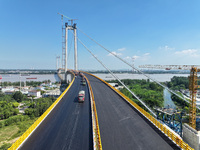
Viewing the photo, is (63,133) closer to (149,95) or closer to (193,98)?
(193,98)

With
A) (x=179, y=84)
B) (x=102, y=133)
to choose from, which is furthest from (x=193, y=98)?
(x=179, y=84)

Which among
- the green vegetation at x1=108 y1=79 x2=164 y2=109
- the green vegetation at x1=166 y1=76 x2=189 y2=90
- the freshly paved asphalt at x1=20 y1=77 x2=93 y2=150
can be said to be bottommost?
the green vegetation at x1=108 y1=79 x2=164 y2=109

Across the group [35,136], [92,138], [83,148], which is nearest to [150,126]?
[92,138]

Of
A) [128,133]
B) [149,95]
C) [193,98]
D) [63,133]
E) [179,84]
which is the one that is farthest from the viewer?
[179,84]

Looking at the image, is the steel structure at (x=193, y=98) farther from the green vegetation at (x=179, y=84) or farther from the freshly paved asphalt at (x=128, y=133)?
the green vegetation at (x=179, y=84)

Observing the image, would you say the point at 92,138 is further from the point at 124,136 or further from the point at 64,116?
the point at 64,116

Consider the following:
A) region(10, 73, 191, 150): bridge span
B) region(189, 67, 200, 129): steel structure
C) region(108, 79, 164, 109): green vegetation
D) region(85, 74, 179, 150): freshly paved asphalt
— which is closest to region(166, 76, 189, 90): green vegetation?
region(108, 79, 164, 109): green vegetation

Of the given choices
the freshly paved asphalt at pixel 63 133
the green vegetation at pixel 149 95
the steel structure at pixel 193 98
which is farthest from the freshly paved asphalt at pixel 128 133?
the green vegetation at pixel 149 95

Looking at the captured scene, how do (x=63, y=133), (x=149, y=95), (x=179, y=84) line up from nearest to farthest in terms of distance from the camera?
(x=63, y=133), (x=149, y=95), (x=179, y=84)

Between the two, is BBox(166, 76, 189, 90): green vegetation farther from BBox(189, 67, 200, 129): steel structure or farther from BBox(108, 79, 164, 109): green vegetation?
BBox(189, 67, 200, 129): steel structure
